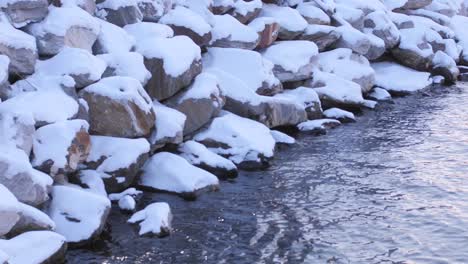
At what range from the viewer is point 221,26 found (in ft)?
67.6

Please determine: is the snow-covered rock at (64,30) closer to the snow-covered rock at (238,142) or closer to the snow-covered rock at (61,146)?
the snow-covered rock at (61,146)

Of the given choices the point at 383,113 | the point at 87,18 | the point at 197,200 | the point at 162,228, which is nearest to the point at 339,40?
the point at 383,113


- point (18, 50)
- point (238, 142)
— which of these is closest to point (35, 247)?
point (18, 50)

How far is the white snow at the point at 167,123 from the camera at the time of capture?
1493cm

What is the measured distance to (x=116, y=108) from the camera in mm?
14203

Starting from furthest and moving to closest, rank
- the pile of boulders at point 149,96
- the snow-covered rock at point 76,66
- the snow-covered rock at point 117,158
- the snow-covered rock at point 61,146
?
the snow-covered rock at point 76,66
the snow-covered rock at point 117,158
the snow-covered rock at point 61,146
the pile of boulders at point 149,96

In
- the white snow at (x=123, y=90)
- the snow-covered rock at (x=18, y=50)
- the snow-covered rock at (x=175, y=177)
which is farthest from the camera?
the white snow at (x=123, y=90)

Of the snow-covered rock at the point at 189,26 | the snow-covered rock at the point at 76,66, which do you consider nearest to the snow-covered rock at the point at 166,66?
the snow-covered rock at the point at 76,66

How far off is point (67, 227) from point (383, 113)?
12.9 m

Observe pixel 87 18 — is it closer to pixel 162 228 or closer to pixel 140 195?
pixel 140 195

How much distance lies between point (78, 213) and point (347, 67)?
13926 millimetres

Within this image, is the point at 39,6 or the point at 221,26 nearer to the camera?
the point at 39,6

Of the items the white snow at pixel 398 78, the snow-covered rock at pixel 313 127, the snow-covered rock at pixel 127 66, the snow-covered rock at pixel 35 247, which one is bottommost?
the white snow at pixel 398 78

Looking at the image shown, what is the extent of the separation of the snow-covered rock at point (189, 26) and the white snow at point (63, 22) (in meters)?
2.97
